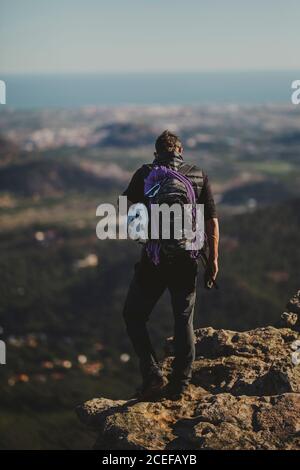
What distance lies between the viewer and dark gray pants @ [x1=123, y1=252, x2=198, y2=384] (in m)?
10.0

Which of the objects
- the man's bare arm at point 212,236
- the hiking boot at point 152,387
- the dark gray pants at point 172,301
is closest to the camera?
the dark gray pants at point 172,301

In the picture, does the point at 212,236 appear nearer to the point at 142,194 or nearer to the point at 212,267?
the point at 212,267

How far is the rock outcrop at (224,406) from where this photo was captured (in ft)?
29.9

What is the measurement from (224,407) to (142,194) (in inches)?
141

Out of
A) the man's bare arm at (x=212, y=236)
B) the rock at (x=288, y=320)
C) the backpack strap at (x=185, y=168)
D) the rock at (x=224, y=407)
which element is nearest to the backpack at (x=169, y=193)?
the backpack strap at (x=185, y=168)

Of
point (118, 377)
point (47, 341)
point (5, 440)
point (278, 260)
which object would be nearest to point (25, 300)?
point (47, 341)

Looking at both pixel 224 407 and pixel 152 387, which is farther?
pixel 152 387

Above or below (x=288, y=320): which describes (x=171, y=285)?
below

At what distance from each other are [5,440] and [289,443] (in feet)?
288

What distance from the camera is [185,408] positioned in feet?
34.2

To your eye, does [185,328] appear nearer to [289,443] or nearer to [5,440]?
[289,443]

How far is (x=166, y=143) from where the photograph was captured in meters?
9.89

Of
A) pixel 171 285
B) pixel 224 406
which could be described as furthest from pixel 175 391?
pixel 171 285

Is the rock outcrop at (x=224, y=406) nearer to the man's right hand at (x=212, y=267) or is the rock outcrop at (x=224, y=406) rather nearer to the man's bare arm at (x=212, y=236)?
the man's right hand at (x=212, y=267)
